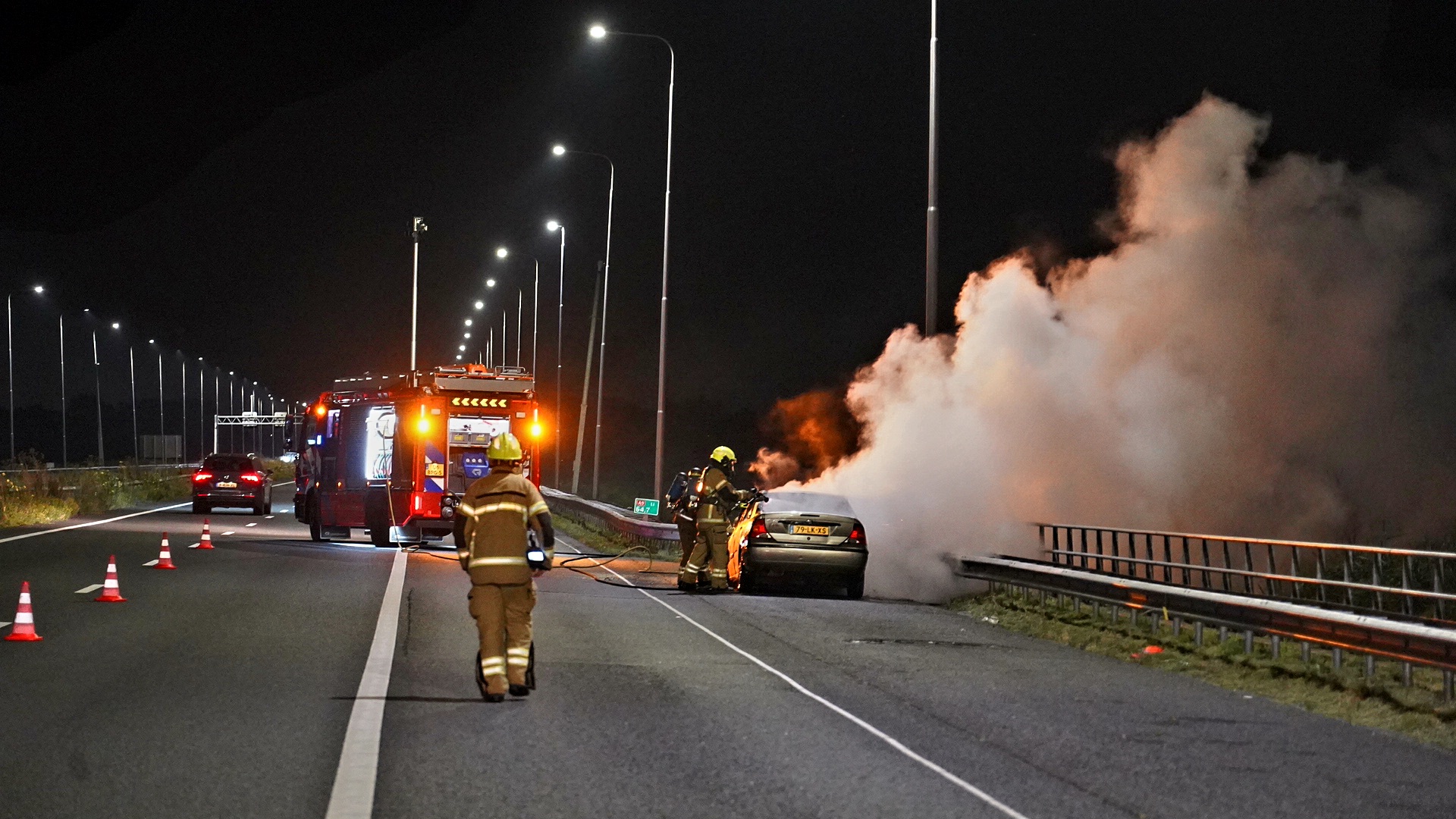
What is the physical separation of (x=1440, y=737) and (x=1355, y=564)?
49.6 feet

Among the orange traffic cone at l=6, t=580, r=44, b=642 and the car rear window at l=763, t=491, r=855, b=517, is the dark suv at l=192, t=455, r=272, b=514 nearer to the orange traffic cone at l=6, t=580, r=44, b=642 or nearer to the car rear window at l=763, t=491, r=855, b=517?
the car rear window at l=763, t=491, r=855, b=517

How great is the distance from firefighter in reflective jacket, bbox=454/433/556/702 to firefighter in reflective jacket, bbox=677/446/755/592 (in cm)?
896

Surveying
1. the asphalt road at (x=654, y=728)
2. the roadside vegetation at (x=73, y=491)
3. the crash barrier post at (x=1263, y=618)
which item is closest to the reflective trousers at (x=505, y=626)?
the asphalt road at (x=654, y=728)

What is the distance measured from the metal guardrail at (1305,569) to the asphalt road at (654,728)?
1.90 meters

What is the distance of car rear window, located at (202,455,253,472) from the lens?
149 feet

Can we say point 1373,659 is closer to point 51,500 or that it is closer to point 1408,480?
point 1408,480

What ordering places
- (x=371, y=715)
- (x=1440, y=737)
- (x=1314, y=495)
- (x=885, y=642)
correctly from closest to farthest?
(x=371, y=715)
(x=1440, y=737)
(x=885, y=642)
(x=1314, y=495)

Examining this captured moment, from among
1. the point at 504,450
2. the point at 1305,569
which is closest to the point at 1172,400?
the point at 1305,569

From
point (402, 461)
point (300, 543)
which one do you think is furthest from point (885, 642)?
point (300, 543)

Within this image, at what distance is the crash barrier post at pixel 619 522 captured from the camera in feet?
96.6

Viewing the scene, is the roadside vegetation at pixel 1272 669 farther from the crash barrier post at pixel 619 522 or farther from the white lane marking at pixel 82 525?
the white lane marking at pixel 82 525

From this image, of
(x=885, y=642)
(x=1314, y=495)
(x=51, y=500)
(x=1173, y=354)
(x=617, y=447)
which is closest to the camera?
(x=885, y=642)

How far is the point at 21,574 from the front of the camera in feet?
71.4

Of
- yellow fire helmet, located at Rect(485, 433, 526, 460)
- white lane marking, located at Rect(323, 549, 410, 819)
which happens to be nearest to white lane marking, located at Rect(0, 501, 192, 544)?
white lane marking, located at Rect(323, 549, 410, 819)
